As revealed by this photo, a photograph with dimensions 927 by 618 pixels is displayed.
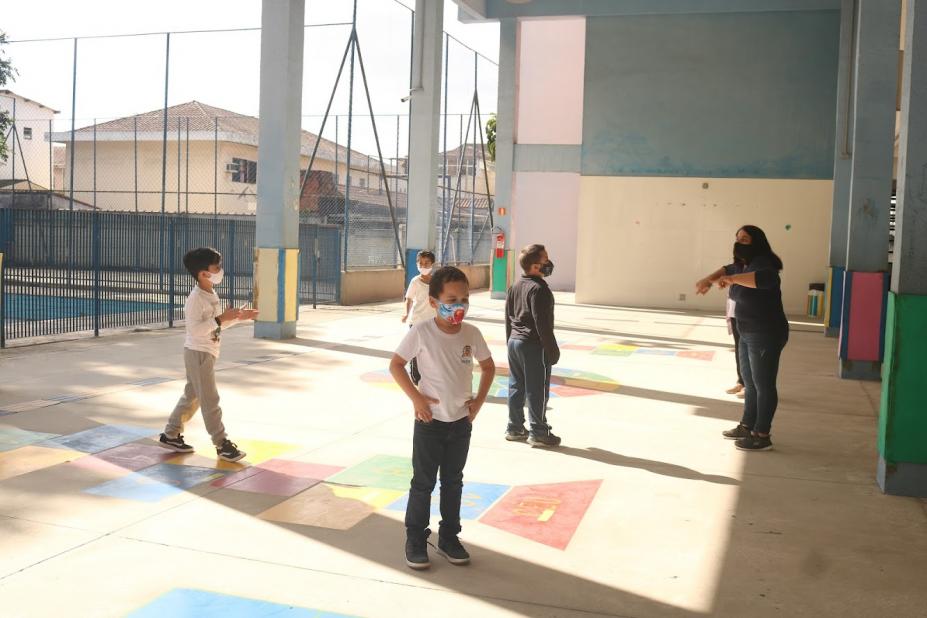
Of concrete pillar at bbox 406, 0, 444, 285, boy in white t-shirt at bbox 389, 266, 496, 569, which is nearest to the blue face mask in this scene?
boy in white t-shirt at bbox 389, 266, 496, 569

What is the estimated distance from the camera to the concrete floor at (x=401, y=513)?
4.70 metres

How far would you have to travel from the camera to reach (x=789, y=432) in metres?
8.98

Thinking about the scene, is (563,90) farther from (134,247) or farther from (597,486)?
(597,486)

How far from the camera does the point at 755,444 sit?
816cm

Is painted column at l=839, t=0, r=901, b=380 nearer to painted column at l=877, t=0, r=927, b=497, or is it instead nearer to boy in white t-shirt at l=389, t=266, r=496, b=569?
painted column at l=877, t=0, r=927, b=497

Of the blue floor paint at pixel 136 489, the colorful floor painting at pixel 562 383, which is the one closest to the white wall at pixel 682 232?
the colorful floor painting at pixel 562 383

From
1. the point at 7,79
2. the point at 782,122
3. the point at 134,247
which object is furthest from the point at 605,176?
the point at 7,79

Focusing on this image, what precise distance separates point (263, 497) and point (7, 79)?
25963 millimetres

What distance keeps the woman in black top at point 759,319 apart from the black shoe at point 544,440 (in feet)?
5.24

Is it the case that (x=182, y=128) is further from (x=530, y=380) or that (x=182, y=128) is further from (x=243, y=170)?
(x=530, y=380)

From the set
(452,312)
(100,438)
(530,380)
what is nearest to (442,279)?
(452,312)

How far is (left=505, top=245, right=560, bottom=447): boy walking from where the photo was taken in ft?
25.4

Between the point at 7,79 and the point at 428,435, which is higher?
the point at 7,79

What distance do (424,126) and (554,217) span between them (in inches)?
524
